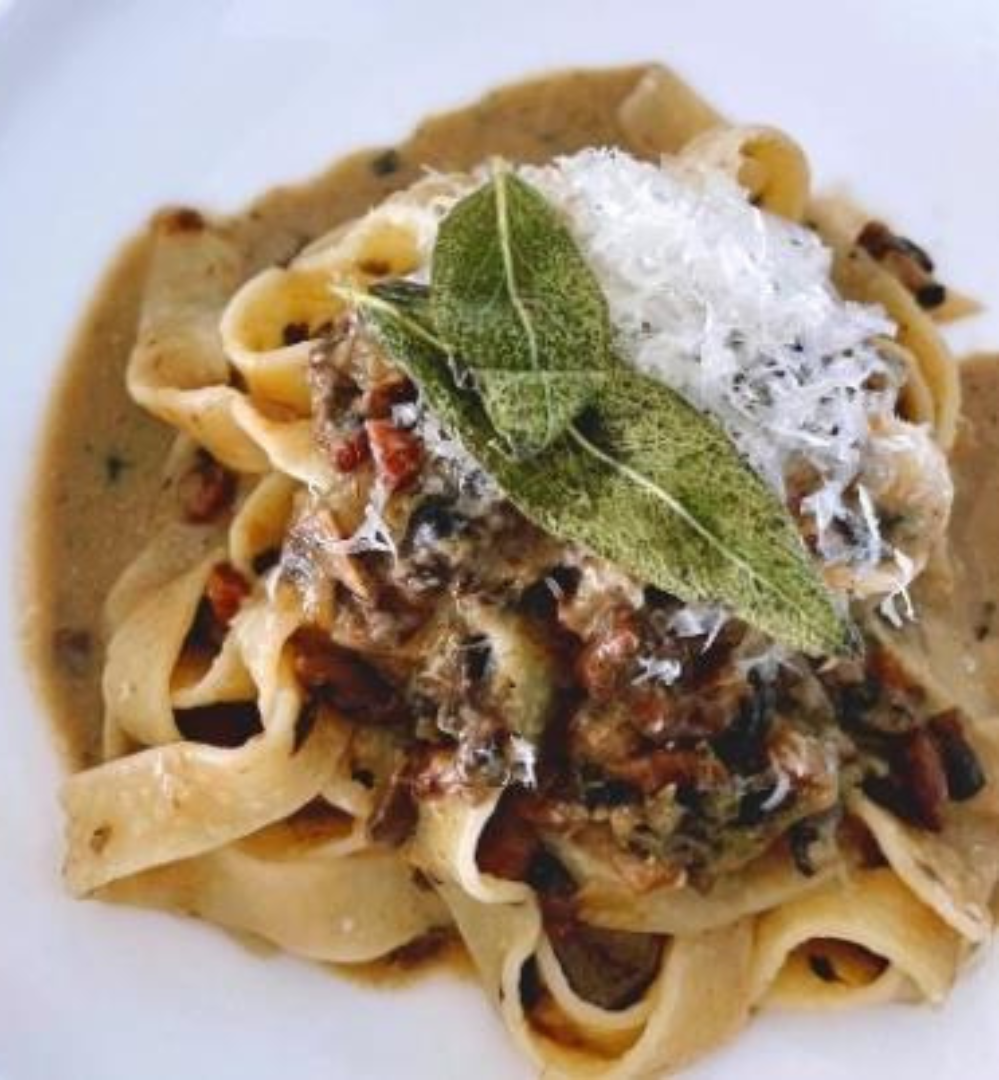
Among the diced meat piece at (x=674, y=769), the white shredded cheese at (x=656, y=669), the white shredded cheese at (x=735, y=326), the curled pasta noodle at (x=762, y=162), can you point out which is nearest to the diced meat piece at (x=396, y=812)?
the diced meat piece at (x=674, y=769)

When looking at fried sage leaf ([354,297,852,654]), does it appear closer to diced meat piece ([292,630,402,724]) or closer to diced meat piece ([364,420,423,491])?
diced meat piece ([364,420,423,491])

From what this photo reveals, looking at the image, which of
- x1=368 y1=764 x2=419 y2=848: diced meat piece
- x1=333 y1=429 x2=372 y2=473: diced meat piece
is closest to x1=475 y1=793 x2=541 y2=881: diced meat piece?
x1=368 y1=764 x2=419 y2=848: diced meat piece

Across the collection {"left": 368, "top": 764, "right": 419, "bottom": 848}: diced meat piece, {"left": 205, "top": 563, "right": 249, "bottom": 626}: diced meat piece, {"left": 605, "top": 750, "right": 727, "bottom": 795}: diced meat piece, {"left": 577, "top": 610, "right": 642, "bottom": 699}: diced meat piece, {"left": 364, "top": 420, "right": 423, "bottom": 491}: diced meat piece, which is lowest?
{"left": 368, "top": 764, "right": 419, "bottom": 848}: diced meat piece

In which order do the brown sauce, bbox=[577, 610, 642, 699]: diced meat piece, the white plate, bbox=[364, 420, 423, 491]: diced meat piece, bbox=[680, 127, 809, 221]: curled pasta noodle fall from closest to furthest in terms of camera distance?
1. bbox=[577, 610, 642, 699]: diced meat piece
2. bbox=[364, 420, 423, 491]: diced meat piece
3. the white plate
4. the brown sauce
5. bbox=[680, 127, 809, 221]: curled pasta noodle

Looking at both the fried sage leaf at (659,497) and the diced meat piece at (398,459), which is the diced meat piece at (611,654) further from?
the diced meat piece at (398,459)

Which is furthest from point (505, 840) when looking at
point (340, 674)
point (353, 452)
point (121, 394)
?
point (121, 394)

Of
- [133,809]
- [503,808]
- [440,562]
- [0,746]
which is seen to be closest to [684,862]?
Answer: [503,808]

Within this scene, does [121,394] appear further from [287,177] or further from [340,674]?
[340,674]

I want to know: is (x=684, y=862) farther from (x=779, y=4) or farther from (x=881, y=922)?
(x=779, y=4)
